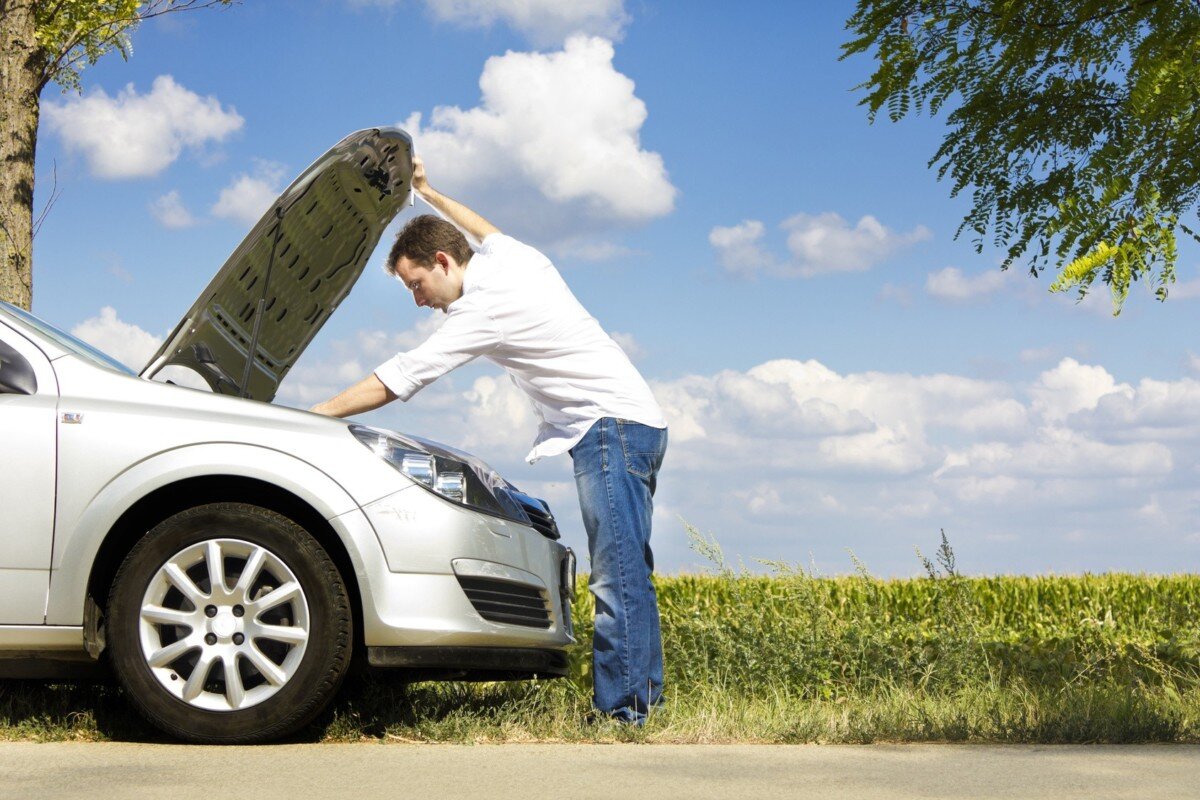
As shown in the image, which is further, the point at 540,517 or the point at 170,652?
the point at 540,517

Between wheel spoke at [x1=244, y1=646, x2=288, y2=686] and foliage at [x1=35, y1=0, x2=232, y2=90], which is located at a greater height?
foliage at [x1=35, y1=0, x2=232, y2=90]

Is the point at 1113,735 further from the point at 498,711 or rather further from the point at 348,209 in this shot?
the point at 348,209

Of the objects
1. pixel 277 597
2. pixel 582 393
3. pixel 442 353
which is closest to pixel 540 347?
pixel 582 393

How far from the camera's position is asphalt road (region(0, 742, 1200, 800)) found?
13.4ft

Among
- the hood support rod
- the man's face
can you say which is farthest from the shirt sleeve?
the hood support rod

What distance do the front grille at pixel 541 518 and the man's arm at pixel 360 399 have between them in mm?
794

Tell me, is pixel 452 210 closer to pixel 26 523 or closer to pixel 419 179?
pixel 419 179

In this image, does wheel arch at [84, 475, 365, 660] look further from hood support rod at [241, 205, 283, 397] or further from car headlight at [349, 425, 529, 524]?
hood support rod at [241, 205, 283, 397]

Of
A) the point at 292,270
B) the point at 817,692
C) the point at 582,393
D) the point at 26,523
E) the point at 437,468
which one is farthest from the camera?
the point at 817,692

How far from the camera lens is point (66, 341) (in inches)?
215

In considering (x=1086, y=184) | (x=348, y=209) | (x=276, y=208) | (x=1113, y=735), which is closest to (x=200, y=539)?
(x=276, y=208)

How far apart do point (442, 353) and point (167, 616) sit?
1487mm

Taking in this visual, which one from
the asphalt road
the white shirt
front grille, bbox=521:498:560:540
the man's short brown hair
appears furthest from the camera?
front grille, bbox=521:498:560:540

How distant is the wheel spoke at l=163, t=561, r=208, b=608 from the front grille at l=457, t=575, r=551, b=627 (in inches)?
38.3
